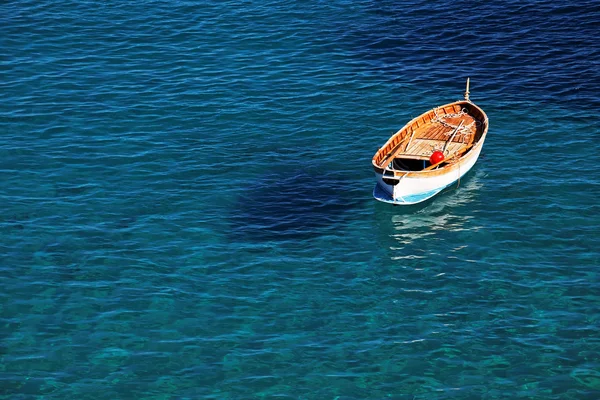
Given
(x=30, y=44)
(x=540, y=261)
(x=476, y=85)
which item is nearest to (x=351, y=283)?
(x=540, y=261)

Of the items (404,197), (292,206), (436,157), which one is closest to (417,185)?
(404,197)

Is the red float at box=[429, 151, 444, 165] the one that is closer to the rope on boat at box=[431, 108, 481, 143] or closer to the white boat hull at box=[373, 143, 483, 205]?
the white boat hull at box=[373, 143, 483, 205]

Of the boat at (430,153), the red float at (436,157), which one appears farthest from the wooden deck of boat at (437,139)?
the red float at (436,157)

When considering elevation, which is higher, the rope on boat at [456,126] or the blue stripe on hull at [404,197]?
the rope on boat at [456,126]

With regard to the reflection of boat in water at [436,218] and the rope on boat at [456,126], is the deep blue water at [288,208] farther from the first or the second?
the rope on boat at [456,126]

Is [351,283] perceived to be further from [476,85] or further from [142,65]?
[142,65]

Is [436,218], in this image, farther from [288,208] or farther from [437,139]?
[288,208]

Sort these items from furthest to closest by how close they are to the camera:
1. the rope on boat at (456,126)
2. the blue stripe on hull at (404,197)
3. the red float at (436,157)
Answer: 1. the rope on boat at (456,126)
2. the red float at (436,157)
3. the blue stripe on hull at (404,197)
